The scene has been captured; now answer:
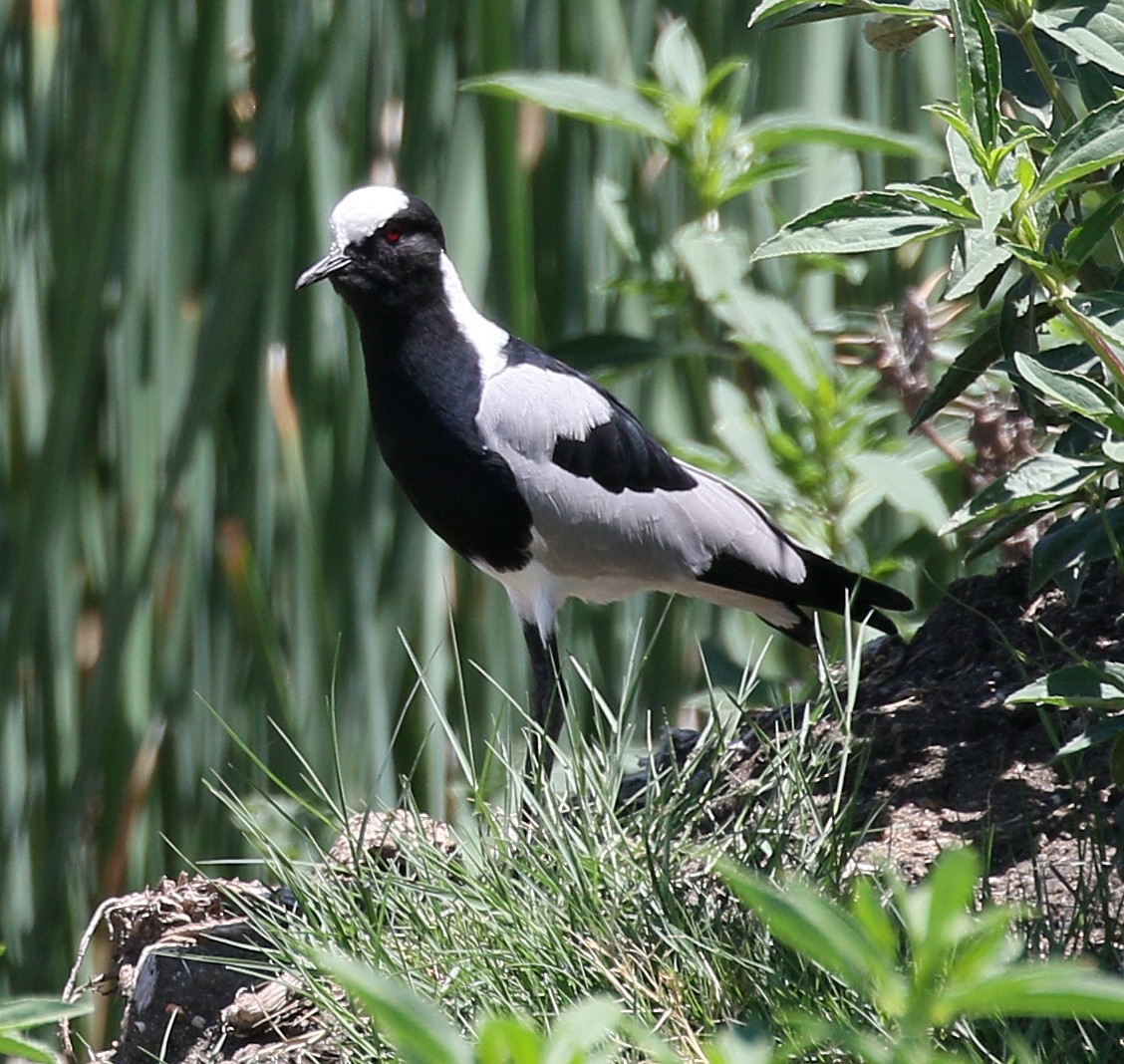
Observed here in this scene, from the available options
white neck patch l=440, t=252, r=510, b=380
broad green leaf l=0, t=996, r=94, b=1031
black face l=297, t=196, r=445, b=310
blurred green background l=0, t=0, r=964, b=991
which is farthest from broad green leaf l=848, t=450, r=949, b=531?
broad green leaf l=0, t=996, r=94, b=1031

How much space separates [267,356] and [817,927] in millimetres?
2124

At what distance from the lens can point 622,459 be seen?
217 cm

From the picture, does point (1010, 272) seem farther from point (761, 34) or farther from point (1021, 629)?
point (761, 34)

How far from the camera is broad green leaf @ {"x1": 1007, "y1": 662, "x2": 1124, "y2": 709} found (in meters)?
1.13

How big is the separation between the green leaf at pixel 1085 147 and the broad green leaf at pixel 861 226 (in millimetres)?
62

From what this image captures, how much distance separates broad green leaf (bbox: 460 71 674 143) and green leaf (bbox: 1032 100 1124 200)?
3.43ft

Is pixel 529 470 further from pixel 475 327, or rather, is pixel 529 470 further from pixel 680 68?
pixel 680 68

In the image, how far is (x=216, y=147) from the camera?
2.51 meters

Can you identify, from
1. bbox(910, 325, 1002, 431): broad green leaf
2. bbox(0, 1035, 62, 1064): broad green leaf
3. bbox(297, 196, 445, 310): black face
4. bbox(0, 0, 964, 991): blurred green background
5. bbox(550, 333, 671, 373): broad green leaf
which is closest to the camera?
bbox(0, 1035, 62, 1064): broad green leaf

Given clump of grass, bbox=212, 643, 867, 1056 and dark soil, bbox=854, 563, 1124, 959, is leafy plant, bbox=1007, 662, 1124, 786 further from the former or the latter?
clump of grass, bbox=212, 643, 867, 1056

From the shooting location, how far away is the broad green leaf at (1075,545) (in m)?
1.29

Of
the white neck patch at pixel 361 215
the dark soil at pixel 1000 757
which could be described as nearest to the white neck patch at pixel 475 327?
the white neck patch at pixel 361 215

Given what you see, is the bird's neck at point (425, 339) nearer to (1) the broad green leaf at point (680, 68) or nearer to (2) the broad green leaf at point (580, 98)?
(2) the broad green leaf at point (580, 98)

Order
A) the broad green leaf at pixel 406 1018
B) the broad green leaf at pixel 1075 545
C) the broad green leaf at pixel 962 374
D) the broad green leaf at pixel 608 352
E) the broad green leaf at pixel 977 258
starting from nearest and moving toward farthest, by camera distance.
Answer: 1. the broad green leaf at pixel 406 1018
2. the broad green leaf at pixel 977 258
3. the broad green leaf at pixel 1075 545
4. the broad green leaf at pixel 962 374
5. the broad green leaf at pixel 608 352
